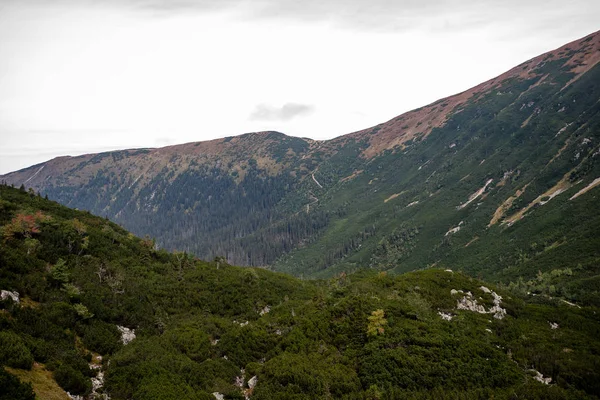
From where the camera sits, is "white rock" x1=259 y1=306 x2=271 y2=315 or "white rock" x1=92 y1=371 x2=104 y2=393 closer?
"white rock" x1=92 y1=371 x2=104 y2=393

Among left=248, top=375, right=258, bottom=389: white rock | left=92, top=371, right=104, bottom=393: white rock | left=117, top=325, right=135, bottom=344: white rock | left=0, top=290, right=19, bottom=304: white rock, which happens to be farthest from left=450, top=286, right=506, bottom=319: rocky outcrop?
left=0, top=290, right=19, bottom=304: white rock

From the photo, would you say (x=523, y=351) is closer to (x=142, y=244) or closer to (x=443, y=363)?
(x=443, y=363)

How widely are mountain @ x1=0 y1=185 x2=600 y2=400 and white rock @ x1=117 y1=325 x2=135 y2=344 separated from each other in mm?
152

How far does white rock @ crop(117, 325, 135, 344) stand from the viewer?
33.0 m

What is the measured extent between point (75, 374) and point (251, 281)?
34981mm

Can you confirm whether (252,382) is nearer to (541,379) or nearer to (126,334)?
(126,334)

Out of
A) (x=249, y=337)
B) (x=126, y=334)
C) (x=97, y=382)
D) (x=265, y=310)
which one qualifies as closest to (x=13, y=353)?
(x=97, y=382)

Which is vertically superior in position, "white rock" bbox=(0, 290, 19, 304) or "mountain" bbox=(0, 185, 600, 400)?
"white rock" bbox=(0, 290, 19, 304)

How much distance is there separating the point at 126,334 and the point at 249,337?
1312cm

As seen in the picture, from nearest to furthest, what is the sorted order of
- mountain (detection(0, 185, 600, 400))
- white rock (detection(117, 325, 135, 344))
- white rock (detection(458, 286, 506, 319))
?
mountain (detection(0, 185, 600, 400)), white rock (detection(117, 325, 135, 344)), white rock (detection(458, 286, 506, 319))

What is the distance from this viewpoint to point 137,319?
3678cm

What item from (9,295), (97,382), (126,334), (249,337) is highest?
(9,295)

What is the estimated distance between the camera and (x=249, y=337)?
34.2 metres

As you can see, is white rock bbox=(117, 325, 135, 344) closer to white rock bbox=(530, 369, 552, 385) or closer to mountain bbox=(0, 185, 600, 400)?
mountain bbox=(0, 185, 600, 400)
